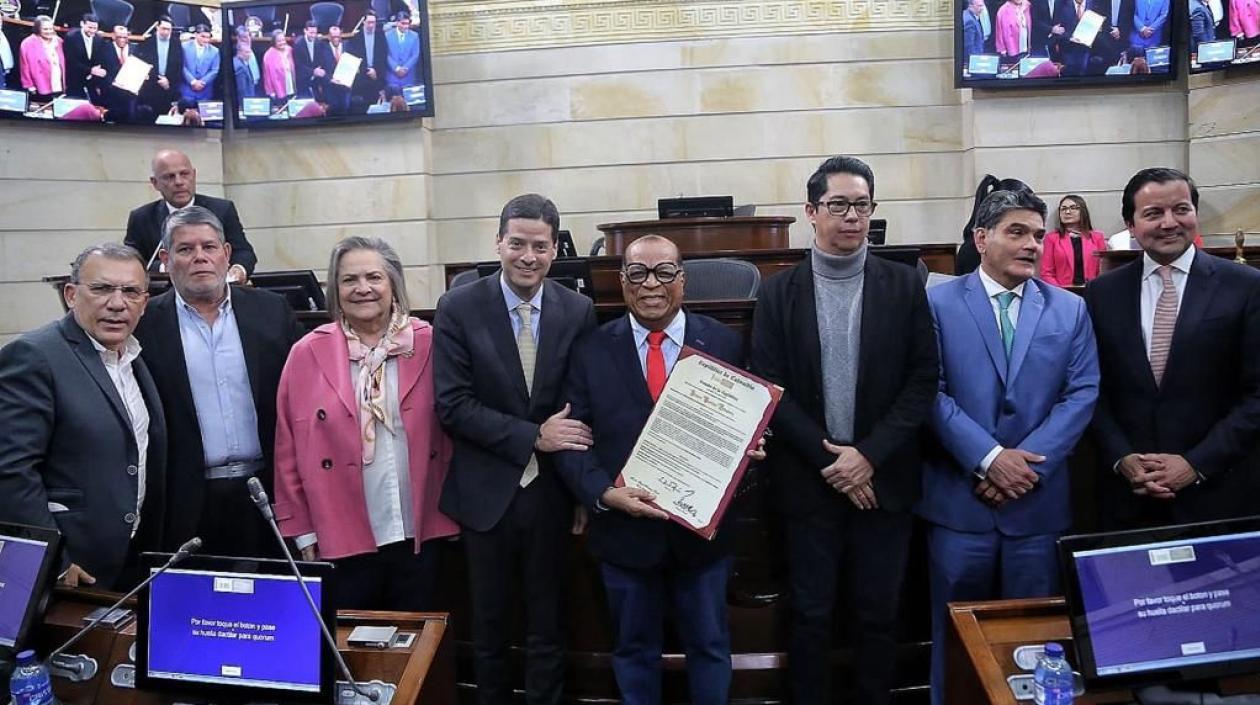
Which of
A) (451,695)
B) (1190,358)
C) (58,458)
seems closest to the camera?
(451,695)

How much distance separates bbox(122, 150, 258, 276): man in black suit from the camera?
4.47 m

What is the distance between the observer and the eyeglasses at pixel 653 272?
6.95 ft

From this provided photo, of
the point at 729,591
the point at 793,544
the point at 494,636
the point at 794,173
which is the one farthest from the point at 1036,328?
the point at 794,173

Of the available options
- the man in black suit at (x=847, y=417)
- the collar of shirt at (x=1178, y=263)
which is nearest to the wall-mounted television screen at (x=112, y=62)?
the man in black suit at (x=847, y=417)

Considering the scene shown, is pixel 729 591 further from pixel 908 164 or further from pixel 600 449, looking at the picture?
pixel 908 164

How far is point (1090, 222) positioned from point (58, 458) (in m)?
6.84

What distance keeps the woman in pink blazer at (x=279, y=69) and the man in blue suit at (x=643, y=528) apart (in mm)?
5773

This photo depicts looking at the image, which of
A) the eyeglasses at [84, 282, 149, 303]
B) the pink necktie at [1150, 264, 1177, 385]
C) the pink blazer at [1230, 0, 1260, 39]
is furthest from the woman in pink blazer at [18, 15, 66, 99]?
the pink blazer at [1230, 0, 1260, 39]

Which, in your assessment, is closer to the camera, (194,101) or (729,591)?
(729,591)

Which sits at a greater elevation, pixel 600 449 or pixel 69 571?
pixel 600 449

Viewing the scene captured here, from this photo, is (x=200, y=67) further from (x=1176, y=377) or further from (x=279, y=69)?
(x=1176, y=377)

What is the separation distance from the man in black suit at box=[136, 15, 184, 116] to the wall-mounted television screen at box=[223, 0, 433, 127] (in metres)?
0.37

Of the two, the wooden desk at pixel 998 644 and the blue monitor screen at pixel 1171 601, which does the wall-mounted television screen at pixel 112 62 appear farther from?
the blue monitor screen at pixel 1171 601

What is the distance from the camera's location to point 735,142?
716cm
